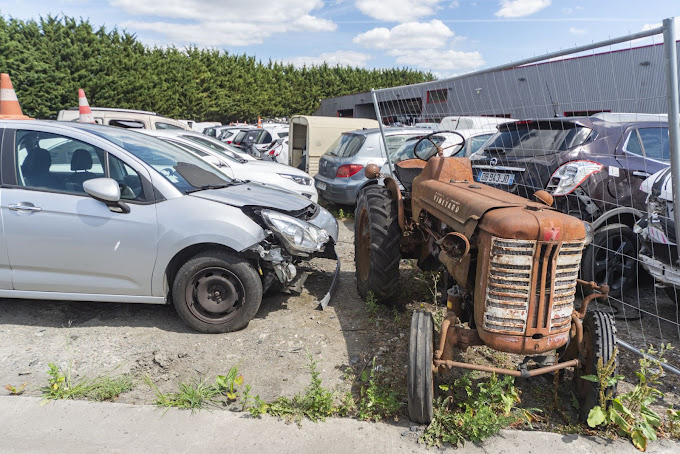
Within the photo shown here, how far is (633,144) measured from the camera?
5004 millimetres

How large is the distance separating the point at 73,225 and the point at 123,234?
397mm

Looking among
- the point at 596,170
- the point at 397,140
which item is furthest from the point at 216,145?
the point at 596,170

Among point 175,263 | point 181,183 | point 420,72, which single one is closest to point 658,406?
point 175,263

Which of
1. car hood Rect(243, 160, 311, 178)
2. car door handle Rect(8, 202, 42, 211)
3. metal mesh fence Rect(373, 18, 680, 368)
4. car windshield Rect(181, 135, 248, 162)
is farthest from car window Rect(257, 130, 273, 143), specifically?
car door handle Rect(8, 202, 42, 211)

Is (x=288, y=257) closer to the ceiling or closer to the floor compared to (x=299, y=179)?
closer to the floor

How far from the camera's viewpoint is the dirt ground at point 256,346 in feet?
10.3

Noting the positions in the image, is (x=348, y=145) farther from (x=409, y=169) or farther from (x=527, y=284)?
(x=527, y=284)

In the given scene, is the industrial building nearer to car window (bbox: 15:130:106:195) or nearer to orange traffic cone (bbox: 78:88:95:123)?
car window (bbox: 15:130:106:195)

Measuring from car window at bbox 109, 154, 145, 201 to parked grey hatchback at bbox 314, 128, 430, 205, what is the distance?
4773mm

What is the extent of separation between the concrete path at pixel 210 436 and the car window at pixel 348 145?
6.20 meters

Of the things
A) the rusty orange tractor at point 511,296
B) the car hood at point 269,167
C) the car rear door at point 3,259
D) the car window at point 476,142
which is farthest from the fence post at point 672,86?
the car hood at point 269,167

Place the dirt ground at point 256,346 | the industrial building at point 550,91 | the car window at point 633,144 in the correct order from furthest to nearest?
the car window at point 633,144, the industrial building at point 550,91, the dirt ground at point 256,346

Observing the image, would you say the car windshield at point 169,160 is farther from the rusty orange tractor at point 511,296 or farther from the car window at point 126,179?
the rusty orange tractor at point 511,296

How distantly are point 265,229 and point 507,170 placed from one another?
2.94 m
